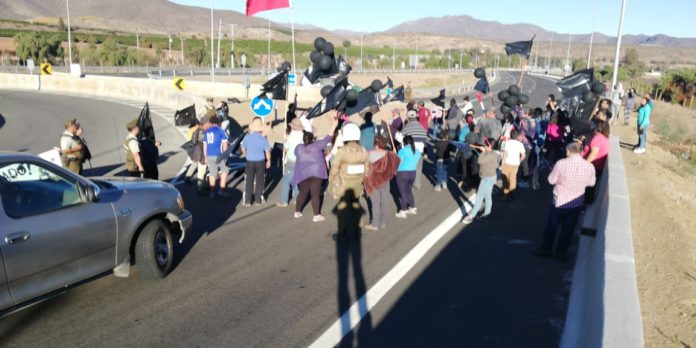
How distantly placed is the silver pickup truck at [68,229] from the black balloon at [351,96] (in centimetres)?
588

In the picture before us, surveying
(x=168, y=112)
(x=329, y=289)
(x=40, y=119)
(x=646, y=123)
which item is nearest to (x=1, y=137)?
(x=40, y=119)

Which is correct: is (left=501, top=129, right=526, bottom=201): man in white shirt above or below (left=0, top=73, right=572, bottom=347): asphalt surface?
above

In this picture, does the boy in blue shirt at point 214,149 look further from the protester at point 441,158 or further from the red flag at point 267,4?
the red flag at point 267,4

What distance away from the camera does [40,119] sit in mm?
25953

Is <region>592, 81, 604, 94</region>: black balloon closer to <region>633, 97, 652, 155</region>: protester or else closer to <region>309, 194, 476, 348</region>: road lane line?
<region>633, 97, 652, 155</region>: protester

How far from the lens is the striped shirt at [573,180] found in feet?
25.2

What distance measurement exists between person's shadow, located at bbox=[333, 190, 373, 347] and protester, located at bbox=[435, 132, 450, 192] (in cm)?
455

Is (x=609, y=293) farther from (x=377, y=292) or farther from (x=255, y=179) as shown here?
(x=255, y=179)

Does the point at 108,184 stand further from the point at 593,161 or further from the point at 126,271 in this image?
the point at 593,161

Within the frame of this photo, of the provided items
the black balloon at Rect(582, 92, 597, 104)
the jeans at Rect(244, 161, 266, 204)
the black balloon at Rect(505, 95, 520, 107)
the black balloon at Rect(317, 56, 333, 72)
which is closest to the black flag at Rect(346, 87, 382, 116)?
the black balloon at Rect(317, 56, 333, 72)

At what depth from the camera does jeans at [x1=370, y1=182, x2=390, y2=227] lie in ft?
30.5

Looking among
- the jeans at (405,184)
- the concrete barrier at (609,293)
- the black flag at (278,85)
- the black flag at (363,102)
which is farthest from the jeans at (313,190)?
the black flag at (278,85)

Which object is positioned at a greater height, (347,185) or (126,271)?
(347,185)

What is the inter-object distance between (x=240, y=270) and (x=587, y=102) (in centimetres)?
1280
